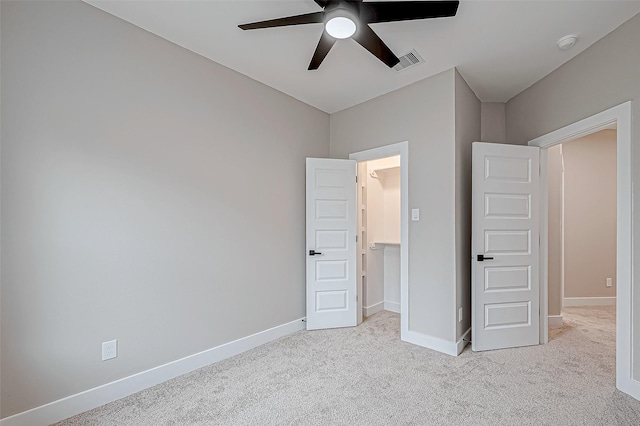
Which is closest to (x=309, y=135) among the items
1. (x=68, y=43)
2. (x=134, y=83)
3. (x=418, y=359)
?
(x=134, y=83)

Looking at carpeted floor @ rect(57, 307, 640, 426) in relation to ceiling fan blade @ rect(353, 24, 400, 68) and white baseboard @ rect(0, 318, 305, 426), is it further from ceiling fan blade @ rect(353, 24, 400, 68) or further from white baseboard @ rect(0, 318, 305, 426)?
ceiling fan blade @ rect(353, 24, 400, 68)

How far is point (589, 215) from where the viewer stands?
4.41m

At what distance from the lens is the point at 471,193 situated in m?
3.09

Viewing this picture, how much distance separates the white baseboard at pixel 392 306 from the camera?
4195mm

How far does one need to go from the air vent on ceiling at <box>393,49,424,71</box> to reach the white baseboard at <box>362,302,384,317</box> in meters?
2.93

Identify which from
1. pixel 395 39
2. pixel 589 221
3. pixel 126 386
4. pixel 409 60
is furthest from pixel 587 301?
pixel 126 386

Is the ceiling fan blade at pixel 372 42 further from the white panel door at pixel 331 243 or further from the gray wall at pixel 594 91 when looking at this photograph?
the gray wall at pixel 594 91

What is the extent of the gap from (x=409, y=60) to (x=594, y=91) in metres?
1.53

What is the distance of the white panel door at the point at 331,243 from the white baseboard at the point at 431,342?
0.72m

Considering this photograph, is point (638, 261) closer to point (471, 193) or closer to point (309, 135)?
point (471, 193)

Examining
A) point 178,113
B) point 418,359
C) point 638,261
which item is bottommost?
point 418,359

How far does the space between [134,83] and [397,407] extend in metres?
3.01

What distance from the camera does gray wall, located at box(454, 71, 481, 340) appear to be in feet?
9.45

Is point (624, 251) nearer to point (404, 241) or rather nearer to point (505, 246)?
point (505, 246)
